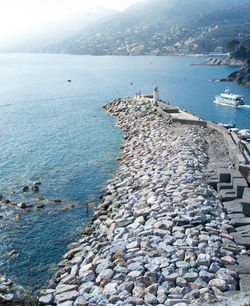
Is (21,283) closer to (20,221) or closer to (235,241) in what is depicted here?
(20,221)

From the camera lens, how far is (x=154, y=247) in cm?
1248

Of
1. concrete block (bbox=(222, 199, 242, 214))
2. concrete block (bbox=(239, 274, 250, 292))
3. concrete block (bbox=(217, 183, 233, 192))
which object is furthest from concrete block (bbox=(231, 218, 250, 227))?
concrete block (bbox=(239, 274, 250, 292))

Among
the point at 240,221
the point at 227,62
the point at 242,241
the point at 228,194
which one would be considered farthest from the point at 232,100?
the point at 227,62

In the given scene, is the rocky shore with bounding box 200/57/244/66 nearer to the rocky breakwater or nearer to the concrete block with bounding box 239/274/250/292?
the rocky breakwater

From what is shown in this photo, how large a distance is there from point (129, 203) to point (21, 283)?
644 centimetres

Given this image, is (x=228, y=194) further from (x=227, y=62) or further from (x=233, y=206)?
(x=227, y=62)

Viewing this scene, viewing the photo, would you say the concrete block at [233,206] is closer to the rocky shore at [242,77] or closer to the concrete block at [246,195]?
the concrete block at [246,195]

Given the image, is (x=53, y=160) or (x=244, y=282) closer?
(x=244, y=282)

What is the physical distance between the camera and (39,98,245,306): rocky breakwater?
33.9 ft

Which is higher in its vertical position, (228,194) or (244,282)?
(228,194)

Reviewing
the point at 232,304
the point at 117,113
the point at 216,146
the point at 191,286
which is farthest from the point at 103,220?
the point at 117,113

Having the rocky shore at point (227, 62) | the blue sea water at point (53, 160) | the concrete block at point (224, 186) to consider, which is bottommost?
the blue sea water at point (53, 160)

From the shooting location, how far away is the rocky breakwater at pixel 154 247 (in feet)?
33.9

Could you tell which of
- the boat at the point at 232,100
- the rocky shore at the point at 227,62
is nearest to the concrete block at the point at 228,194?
the boat at the point at 232,100
